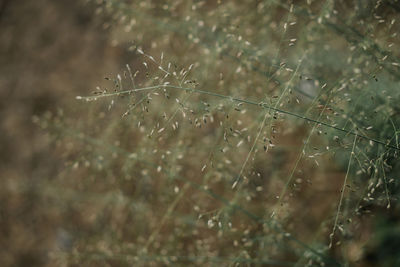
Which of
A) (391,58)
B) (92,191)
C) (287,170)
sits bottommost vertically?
(92,191)

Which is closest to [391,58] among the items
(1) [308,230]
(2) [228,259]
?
(2) [228,259]

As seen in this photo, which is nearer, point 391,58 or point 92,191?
point 391,58

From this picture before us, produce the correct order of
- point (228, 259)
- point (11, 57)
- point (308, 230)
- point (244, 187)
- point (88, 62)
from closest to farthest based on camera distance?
point (228, 259)
point (244, 187)
point (308, 230)
point (88, 62)
point (11, 57)

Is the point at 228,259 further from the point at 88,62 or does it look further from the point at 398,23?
the point at 88,62

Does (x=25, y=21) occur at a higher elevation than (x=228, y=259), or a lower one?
higher

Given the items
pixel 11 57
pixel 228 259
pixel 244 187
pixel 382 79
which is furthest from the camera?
pixel 11 57

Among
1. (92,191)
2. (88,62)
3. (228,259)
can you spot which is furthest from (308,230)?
(88,62)
